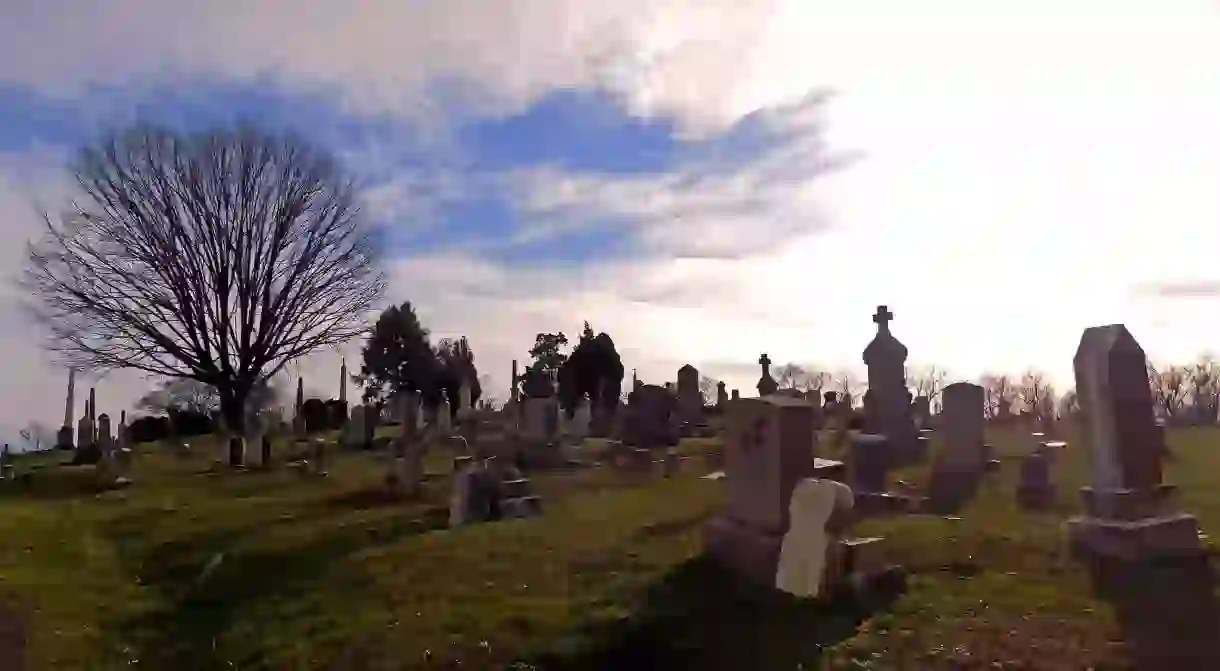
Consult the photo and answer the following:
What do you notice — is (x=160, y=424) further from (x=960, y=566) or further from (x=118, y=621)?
(x=960, y=566)

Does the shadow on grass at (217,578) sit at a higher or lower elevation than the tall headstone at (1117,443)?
lower

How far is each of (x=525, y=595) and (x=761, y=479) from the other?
106 inches

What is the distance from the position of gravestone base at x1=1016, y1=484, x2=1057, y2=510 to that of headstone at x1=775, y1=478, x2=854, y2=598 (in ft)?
17.8

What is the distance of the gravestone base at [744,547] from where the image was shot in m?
8.50

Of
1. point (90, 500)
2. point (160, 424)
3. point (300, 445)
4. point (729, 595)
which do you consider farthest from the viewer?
point (160, 424)

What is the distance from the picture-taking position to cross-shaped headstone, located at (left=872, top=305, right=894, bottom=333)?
1842 centimetres

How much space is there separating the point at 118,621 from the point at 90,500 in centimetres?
1051

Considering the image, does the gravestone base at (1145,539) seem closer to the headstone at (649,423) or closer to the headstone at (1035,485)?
the headstone at (1035,485)

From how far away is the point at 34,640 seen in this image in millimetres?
8688

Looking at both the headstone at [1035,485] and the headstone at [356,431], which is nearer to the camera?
the headstone at [1035,485]

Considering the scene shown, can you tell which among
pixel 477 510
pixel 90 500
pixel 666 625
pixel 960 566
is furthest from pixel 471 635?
pixel 90 500

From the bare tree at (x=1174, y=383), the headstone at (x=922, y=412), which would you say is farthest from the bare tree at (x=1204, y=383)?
the headstone at (x=922, y=412)

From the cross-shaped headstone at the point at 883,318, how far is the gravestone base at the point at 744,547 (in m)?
10.3

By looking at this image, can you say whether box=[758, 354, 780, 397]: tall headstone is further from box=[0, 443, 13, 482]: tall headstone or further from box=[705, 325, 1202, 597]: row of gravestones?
box=[0, 443, 13, 482]: tall headstone
